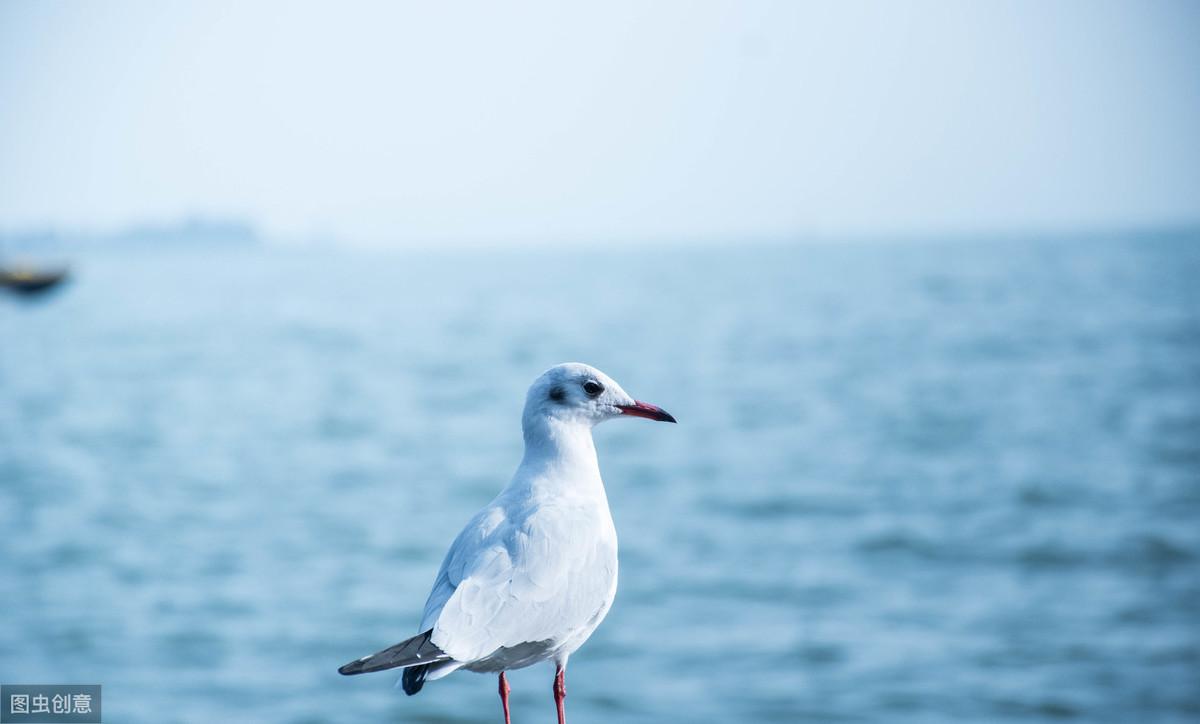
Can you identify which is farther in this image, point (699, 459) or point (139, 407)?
point (139, 407)

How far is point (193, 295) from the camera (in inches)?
4756

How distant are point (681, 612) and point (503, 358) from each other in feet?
123

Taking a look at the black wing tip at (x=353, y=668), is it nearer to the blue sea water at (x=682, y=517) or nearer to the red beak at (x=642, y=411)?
the red beak at (x=642, y=411)

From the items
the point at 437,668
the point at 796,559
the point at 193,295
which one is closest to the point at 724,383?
the point at 796,559

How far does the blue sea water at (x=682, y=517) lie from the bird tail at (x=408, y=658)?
13506 millimetres

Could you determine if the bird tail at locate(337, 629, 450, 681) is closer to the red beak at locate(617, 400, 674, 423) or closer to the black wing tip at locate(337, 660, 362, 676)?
the black wing tip at locate(337, 660, 362, 676)

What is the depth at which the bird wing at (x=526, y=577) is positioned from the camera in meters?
4.38

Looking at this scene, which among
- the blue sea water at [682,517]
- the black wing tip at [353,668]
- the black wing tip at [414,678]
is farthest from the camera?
the blue sea water at [682,517]

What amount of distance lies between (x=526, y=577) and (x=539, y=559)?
0.28 feet

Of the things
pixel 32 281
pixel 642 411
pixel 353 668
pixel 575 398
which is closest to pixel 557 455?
pixel 575 398

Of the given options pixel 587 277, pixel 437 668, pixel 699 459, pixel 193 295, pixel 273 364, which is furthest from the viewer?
pixel 587 277

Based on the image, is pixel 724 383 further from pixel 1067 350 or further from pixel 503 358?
pixel 1067 350

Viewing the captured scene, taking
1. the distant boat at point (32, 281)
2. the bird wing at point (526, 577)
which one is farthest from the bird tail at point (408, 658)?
the distant boat at point (32, 281)

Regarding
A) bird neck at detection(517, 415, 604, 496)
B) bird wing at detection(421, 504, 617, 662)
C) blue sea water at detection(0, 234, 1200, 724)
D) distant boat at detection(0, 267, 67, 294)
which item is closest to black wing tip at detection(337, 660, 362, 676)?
bird wing at detection(421, 504, 617, 662)
